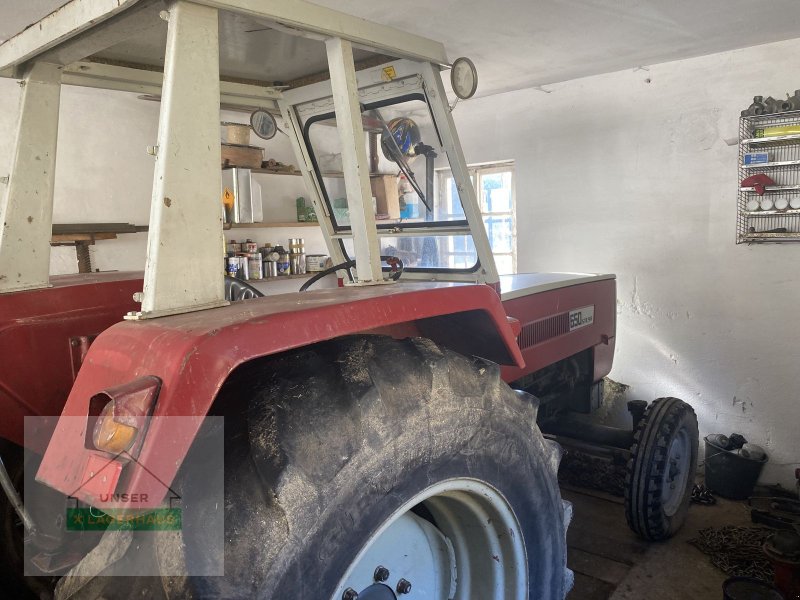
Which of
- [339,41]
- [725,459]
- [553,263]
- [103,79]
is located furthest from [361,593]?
[553,263]

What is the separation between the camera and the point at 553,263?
5332mm

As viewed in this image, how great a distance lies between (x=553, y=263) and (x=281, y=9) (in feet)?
14.4

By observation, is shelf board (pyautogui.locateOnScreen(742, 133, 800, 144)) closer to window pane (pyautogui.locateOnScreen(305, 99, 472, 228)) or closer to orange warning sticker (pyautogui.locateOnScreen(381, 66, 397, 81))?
window pane (pyautogui.locateOnScreen(305, 99, 472, 228))

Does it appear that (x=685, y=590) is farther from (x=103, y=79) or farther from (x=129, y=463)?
(x=103, y=79)

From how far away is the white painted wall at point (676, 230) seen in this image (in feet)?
13.8

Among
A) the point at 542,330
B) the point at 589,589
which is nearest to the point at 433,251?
the point at 542,330

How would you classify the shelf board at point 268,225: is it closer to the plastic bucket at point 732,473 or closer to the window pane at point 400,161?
the window pane at point 400,161

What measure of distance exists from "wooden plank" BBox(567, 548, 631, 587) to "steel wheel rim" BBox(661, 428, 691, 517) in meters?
0.43

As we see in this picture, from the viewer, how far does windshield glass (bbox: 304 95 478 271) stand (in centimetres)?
227

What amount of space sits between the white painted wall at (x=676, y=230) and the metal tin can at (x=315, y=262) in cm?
209

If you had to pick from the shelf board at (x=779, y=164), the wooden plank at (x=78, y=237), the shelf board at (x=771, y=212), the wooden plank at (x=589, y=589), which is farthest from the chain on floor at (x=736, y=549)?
the wooden plank at (x=78, y=237)

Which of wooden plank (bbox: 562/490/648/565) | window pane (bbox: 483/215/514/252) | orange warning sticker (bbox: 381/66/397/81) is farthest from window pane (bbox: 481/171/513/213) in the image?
orange warning sticker (bbox: 381/66/397/81)

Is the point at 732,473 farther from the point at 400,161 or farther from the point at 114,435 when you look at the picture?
the point at 114,435

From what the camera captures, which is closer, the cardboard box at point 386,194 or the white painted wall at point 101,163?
the cardboard box at point 386,194
